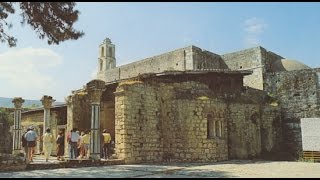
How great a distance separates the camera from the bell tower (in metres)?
46.8

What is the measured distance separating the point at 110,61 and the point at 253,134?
30376 mm

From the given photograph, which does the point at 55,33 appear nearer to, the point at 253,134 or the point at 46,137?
the point at 46,137

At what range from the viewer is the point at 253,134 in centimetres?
1909

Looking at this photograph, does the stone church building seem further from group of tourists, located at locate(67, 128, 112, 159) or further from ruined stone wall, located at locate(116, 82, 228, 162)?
group of tourists, located at locate(67, 128, 112, 159)

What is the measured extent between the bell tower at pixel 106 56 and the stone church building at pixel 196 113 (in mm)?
25090

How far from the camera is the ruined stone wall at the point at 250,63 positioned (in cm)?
2678

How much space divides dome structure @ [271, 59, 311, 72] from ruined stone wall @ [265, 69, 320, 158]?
511 centimetres

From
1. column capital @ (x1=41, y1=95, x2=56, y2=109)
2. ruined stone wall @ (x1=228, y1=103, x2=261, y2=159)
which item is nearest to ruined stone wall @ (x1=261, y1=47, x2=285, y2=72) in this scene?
ruined stone wall @ (x1=228, y1=103, x2=261, y2=159)

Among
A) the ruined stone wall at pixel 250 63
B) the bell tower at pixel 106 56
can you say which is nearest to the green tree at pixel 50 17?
the ruined stone wall at pixel 250 63

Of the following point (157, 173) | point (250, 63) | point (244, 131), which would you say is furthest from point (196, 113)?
point (250, 63)

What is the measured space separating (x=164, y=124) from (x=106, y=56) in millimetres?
32183

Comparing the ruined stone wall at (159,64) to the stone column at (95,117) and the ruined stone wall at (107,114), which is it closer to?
the ruined stone wall at (107,114)

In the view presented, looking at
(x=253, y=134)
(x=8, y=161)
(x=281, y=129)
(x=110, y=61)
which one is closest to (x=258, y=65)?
(x=281, y=129)

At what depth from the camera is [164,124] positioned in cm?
1591
